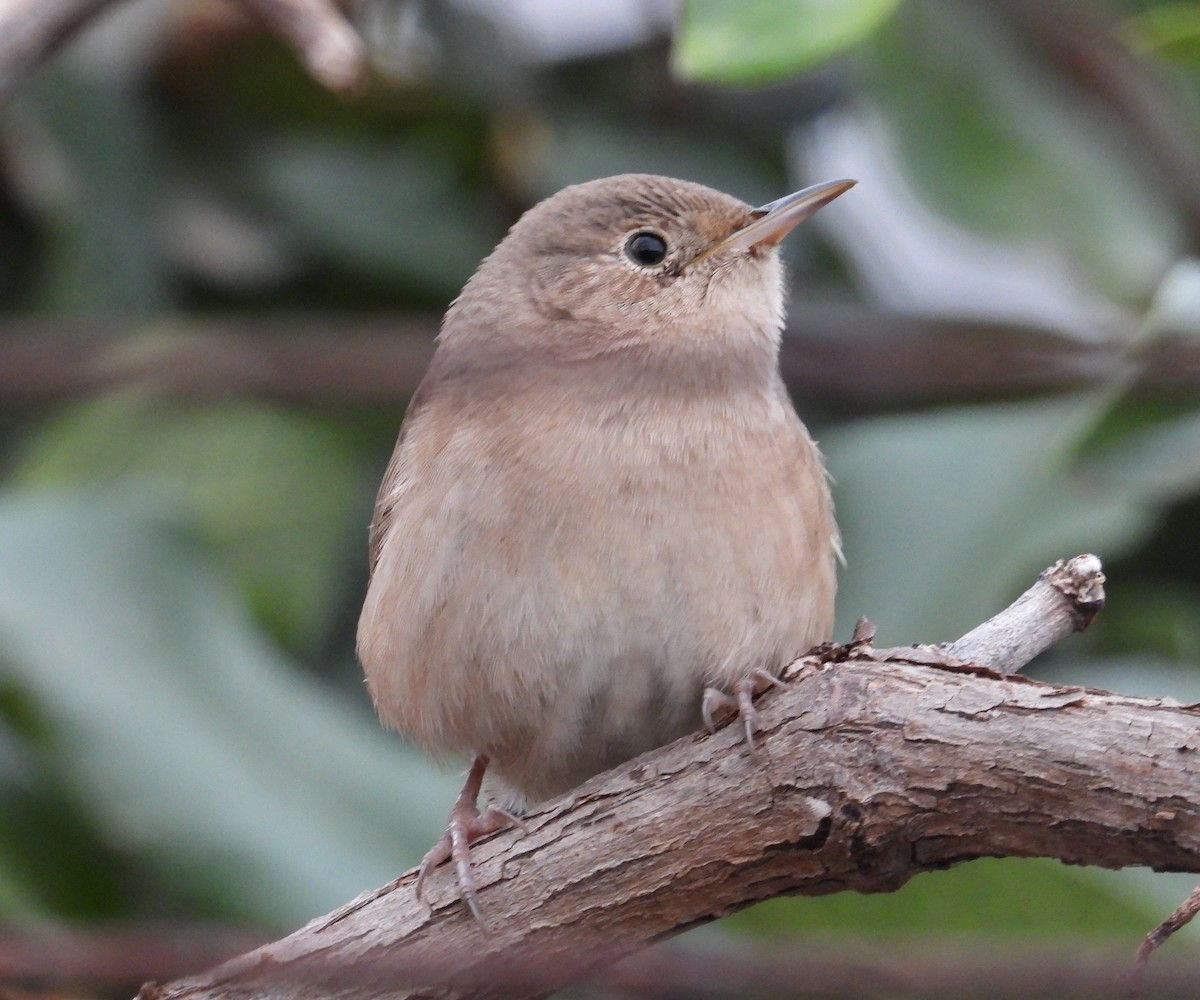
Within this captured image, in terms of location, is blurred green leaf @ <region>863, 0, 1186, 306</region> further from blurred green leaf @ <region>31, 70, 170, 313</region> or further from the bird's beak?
blurred green leaf @ <region>31, 70, 170, 313</region>

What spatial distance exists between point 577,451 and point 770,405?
0.55m

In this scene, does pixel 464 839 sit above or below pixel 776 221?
below

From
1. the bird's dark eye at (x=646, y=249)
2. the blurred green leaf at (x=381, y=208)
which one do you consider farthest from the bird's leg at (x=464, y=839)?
the blurred green leaf at (x=381, y=208)

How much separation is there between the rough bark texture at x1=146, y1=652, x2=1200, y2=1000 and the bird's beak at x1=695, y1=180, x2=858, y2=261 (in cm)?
145

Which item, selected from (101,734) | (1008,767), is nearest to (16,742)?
(101,734)

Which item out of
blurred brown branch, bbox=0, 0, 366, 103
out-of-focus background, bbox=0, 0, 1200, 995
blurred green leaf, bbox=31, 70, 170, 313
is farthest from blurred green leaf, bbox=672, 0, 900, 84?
blurred green leaf, bbox=31, 70, 170, 313

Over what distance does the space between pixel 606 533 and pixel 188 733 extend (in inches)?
77.2

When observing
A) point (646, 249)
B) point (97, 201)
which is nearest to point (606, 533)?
point (646, 249)

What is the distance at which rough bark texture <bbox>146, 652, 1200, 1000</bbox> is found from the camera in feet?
8.70

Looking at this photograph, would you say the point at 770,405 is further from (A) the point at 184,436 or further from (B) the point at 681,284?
(A) the point at 184,436

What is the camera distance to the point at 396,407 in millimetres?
3314

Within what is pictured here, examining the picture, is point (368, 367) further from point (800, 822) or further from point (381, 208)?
point (381, 208)

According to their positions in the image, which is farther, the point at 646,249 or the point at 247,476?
the point at 247,476

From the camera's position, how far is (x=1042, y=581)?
320 centimetres
